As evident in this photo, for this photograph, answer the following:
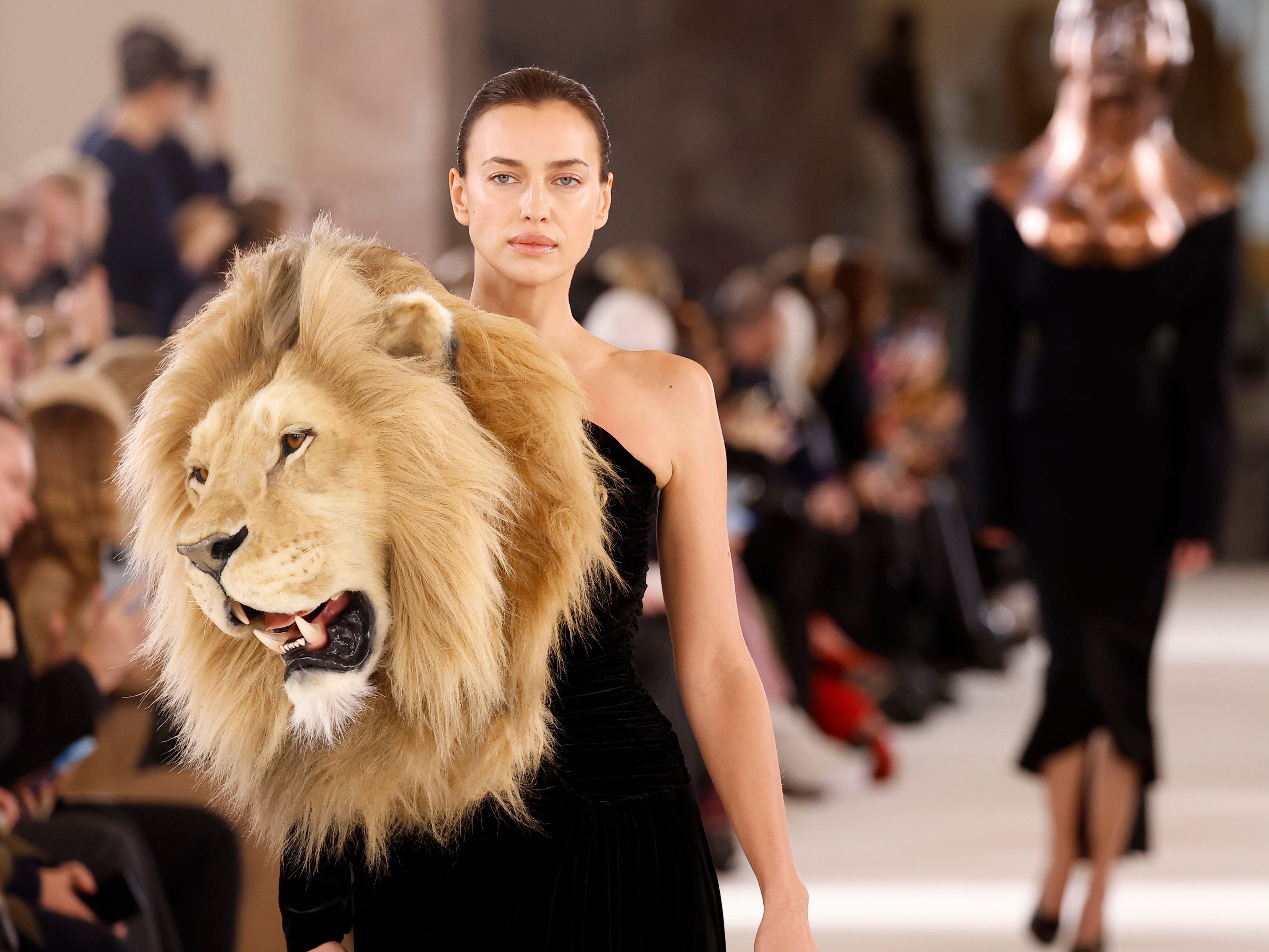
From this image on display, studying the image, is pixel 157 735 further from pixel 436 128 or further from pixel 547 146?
pixel 436 128

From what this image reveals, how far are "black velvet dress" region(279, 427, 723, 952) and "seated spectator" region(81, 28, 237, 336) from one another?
439cm

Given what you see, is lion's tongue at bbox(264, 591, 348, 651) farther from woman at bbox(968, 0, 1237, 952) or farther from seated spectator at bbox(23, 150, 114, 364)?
seated spectator at bbox(23, 150, 114, 364)

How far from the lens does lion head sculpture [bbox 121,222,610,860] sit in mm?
1168

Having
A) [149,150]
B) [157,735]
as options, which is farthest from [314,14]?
[157,735]

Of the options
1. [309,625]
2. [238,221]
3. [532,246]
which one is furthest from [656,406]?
[238,221]

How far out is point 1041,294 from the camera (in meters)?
3.68

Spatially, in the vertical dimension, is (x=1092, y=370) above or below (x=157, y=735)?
above

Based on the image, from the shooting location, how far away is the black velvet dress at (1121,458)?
3.58 metres

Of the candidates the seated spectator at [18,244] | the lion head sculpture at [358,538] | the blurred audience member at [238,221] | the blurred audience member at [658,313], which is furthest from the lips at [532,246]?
the blurred audience member at [238,221]

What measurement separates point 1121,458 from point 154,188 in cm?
388

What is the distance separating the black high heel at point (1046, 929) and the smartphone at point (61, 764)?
234 centimetres

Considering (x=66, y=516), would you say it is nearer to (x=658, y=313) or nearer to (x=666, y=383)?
(x=666, y=383)

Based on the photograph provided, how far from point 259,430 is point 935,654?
6.36 metres

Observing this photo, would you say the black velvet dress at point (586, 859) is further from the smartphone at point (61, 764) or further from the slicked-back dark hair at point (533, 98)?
the smartphone at point (61, 764)
